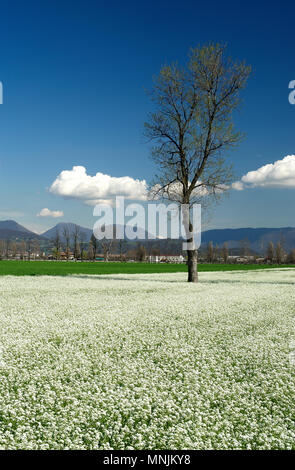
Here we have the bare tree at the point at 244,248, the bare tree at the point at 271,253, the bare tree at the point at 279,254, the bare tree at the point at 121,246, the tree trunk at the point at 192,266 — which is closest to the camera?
the tree trunk at the point at 192,266

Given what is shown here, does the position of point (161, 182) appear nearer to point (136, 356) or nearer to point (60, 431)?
point (136, 356)

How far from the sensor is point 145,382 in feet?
23.6

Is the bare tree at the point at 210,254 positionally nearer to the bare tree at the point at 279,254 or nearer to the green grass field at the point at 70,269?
the bare tree at the point at 279,254

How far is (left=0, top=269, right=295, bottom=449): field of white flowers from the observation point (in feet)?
17.4

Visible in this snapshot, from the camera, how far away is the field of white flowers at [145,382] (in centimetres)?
530

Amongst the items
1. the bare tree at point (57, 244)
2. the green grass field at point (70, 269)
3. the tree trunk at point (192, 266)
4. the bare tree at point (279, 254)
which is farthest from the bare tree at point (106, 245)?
the tree trunk at point (192, 266)

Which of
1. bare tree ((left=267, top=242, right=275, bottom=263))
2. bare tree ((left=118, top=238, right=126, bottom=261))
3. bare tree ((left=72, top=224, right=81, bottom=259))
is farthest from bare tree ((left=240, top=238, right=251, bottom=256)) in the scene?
bare tree ((left=72, top=224, right=81, bottom=259))

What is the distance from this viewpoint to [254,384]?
7.50 metres

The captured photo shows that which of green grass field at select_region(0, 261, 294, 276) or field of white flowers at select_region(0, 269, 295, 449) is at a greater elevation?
field of white flowers at select_region(0, 269, 295, 449)

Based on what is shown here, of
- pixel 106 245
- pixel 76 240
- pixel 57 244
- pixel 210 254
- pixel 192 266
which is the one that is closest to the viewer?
pixel 192 266

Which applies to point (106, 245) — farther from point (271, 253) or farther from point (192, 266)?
point (192, 266)

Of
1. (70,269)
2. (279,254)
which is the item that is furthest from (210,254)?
(70,269)

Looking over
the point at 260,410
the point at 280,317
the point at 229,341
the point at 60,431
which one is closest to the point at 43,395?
the point at 60,431

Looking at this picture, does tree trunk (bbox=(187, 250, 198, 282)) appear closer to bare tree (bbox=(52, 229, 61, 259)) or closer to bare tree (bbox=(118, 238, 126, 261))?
bare tree (bbox=(118, 238, 126, 261))
